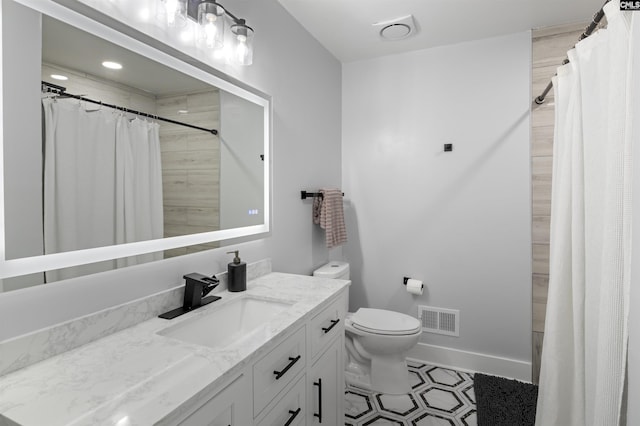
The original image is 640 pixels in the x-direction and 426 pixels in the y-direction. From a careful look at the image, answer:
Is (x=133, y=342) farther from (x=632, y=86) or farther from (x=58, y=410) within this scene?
(x=632, y=86)

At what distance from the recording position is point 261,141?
1.89 m

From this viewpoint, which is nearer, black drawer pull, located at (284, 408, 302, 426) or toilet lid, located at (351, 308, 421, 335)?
black drawer pull, located at (284, 408, 302, 426)

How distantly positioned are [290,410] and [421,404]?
1281 millimetres

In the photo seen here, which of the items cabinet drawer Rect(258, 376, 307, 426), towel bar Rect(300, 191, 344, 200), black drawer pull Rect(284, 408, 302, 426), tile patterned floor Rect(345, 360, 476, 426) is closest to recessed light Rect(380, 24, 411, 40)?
towel bar Rect(300, 191, 344, 200)

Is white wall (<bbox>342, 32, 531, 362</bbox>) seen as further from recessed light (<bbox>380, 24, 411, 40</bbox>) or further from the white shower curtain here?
the white shower curtain

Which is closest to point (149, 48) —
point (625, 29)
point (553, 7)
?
point (625, 29)

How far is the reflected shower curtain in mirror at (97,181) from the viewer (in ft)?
3.16

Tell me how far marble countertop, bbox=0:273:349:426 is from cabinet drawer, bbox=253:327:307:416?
56 mm

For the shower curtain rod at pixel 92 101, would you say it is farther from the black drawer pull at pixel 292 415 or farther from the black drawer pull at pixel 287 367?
the black drawer pull at pixel 292 415

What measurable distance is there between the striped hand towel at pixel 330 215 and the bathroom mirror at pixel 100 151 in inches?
33.7

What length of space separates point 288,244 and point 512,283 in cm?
166

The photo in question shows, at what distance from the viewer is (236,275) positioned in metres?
1.54

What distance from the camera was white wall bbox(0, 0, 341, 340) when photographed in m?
0.97

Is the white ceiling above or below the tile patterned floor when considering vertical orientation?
above
